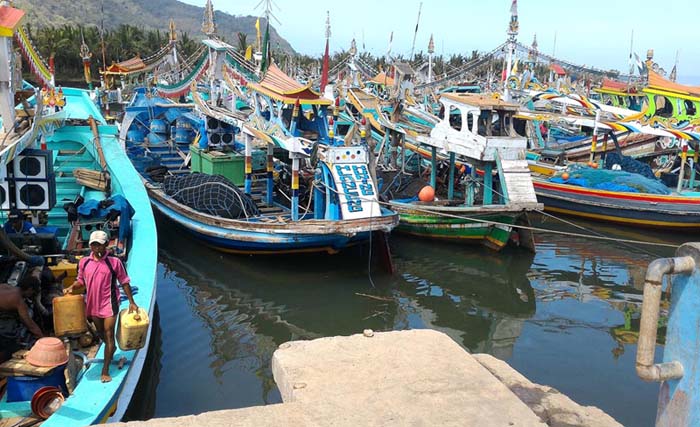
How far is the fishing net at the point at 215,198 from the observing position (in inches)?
488

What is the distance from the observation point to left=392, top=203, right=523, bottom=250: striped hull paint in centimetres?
1286

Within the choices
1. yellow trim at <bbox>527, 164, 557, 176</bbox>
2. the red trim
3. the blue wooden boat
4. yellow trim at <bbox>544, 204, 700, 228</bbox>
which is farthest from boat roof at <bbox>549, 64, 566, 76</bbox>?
the blue wooden boat

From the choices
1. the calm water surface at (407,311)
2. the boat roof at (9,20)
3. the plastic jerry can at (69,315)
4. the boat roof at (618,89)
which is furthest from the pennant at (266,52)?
the boat roof at (618,89)

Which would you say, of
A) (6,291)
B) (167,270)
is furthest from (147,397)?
(167,270)

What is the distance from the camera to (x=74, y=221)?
374 inches

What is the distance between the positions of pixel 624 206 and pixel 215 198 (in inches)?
407

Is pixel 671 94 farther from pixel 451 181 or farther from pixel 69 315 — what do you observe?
pixel 69 315

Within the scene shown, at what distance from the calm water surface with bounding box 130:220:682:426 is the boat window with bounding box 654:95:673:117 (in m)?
10.2

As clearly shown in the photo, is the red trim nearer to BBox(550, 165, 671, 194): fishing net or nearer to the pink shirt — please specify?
BBox(550, 165, 671, 194): fishing net

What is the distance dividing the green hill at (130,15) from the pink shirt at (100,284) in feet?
202

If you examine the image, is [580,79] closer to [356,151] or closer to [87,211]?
[356,151]

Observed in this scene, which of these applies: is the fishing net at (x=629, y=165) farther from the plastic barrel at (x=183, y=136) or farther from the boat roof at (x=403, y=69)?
the plastic barrel at (x=183, y=136)

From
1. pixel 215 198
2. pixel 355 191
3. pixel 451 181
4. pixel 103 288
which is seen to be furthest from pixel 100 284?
pixel 451 181

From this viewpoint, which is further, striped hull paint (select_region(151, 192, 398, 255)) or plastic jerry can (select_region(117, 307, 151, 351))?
striped hull paint (select_region(151, 192, 398, 255))
